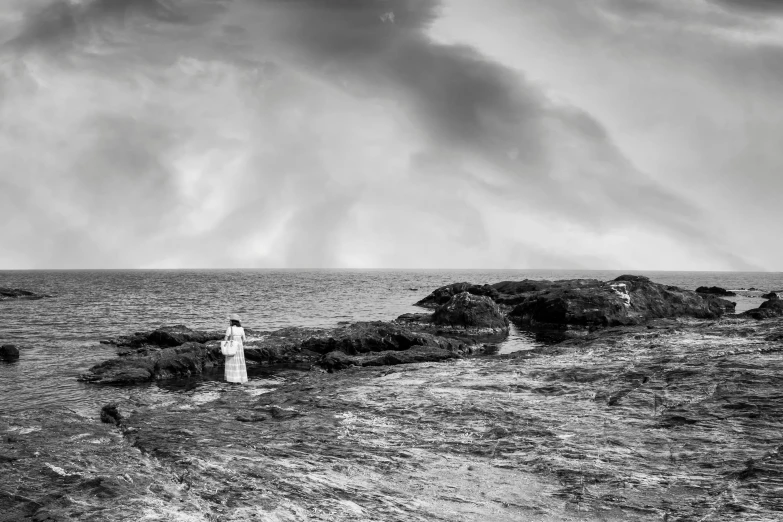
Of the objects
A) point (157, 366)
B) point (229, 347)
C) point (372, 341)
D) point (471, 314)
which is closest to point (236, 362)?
point (229, 347)

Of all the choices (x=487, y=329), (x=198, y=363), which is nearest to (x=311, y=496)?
(x=198, y=363)

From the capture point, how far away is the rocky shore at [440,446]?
28.0 ft

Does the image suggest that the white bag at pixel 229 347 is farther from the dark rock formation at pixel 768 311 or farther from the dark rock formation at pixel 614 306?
the dark rock formation at pixel 768 311

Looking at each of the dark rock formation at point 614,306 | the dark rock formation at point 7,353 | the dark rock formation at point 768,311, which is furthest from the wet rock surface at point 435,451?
the dark rock formation at point 768,311

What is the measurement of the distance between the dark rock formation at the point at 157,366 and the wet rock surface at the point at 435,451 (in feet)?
16.8

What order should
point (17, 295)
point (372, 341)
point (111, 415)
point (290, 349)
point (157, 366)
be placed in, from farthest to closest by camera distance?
point (17, 295) < point (372, 341) < point (290, 349) < point (157, 366) < point (111, 415)

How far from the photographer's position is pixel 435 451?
11.0m

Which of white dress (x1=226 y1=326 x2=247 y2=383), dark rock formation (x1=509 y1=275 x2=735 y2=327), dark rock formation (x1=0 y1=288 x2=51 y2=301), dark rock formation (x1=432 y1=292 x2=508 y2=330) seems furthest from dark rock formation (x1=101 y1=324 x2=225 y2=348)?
dark rock formation (x1=0 y1=288 x2=51 y2=301)

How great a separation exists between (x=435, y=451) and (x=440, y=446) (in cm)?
32

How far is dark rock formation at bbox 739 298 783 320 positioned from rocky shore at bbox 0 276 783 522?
22.0m

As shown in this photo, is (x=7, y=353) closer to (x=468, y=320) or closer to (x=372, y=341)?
(x=372, y=341)

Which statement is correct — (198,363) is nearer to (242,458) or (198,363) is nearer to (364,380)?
(364,380)

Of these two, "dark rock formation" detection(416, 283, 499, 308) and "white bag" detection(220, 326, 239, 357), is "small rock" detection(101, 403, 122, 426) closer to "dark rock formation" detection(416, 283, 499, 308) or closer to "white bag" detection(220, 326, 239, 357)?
"white bag" detection(220, 326, 239, 357)

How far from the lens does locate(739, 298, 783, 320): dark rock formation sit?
130 ft
